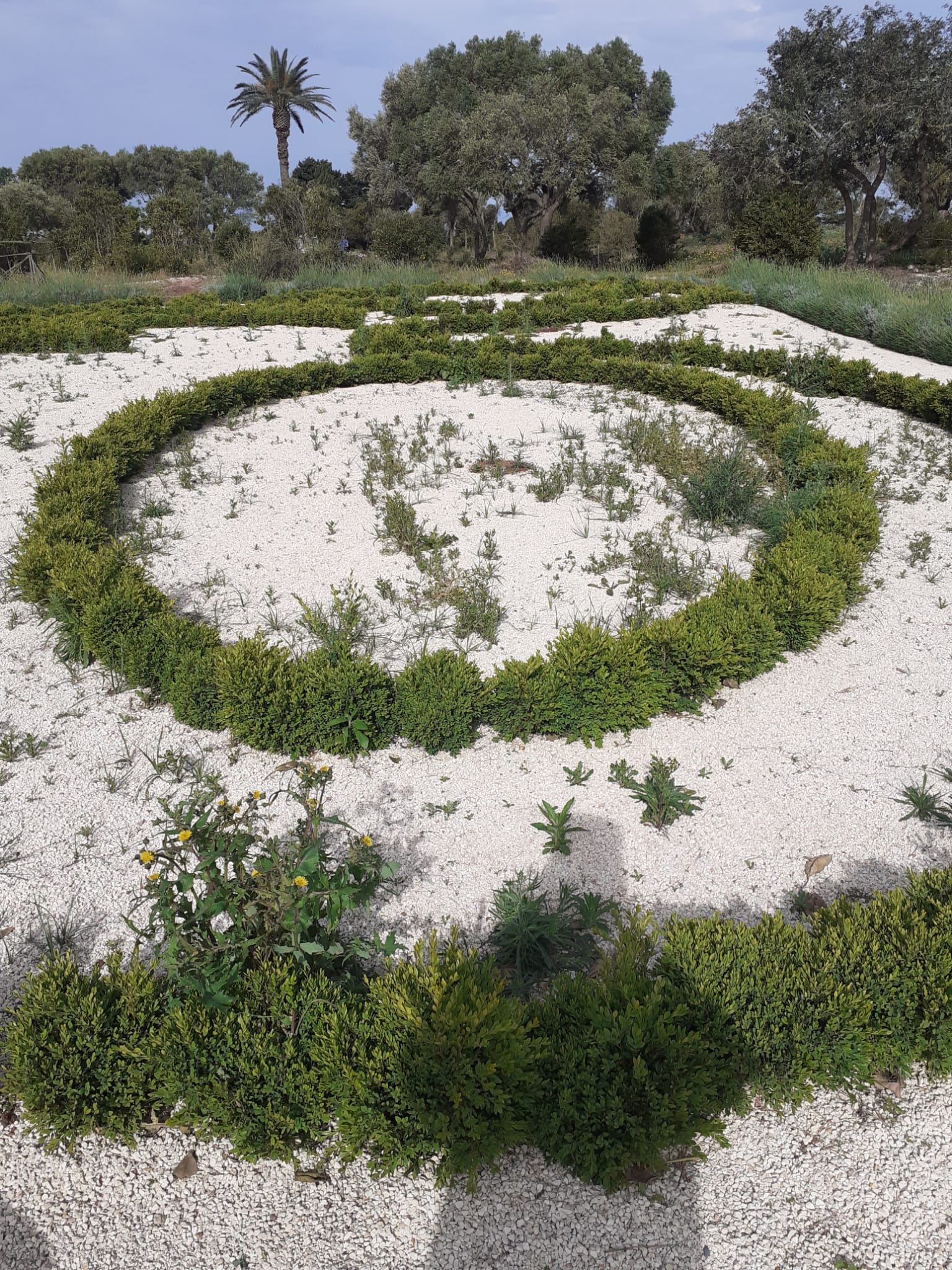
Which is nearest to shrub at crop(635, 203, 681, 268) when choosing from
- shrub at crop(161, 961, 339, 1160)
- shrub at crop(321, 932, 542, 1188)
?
shrub at crop(321, 932, 542, 1188)

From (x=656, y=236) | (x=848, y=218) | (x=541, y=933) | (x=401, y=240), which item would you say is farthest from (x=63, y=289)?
(x=848, y=218)

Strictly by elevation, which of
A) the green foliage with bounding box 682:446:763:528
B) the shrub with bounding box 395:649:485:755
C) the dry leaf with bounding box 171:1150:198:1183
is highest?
the green foliage with bounding box 682:446:763:528

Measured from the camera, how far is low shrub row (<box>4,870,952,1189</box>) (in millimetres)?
2311

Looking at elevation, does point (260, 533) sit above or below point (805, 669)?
above

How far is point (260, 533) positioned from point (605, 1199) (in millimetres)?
5415

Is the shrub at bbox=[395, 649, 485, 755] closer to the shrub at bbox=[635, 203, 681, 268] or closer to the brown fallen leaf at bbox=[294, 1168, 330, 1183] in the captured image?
the brown fallen leaf at bbox=[294, 1168, 330, 1183]

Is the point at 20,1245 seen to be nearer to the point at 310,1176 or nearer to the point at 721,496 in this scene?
the point at 310,1176

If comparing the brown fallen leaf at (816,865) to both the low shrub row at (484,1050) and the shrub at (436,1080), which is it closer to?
the low shrub row at (484,1050)

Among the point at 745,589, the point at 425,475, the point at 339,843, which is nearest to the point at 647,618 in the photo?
the point at 745,589

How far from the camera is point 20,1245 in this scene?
2.25 metres

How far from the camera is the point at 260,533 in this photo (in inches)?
261

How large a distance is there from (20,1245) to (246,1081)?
0.73 metres

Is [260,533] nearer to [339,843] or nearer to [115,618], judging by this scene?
[115,618]

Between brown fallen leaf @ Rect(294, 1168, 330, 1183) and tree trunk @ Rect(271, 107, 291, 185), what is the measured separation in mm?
35850
